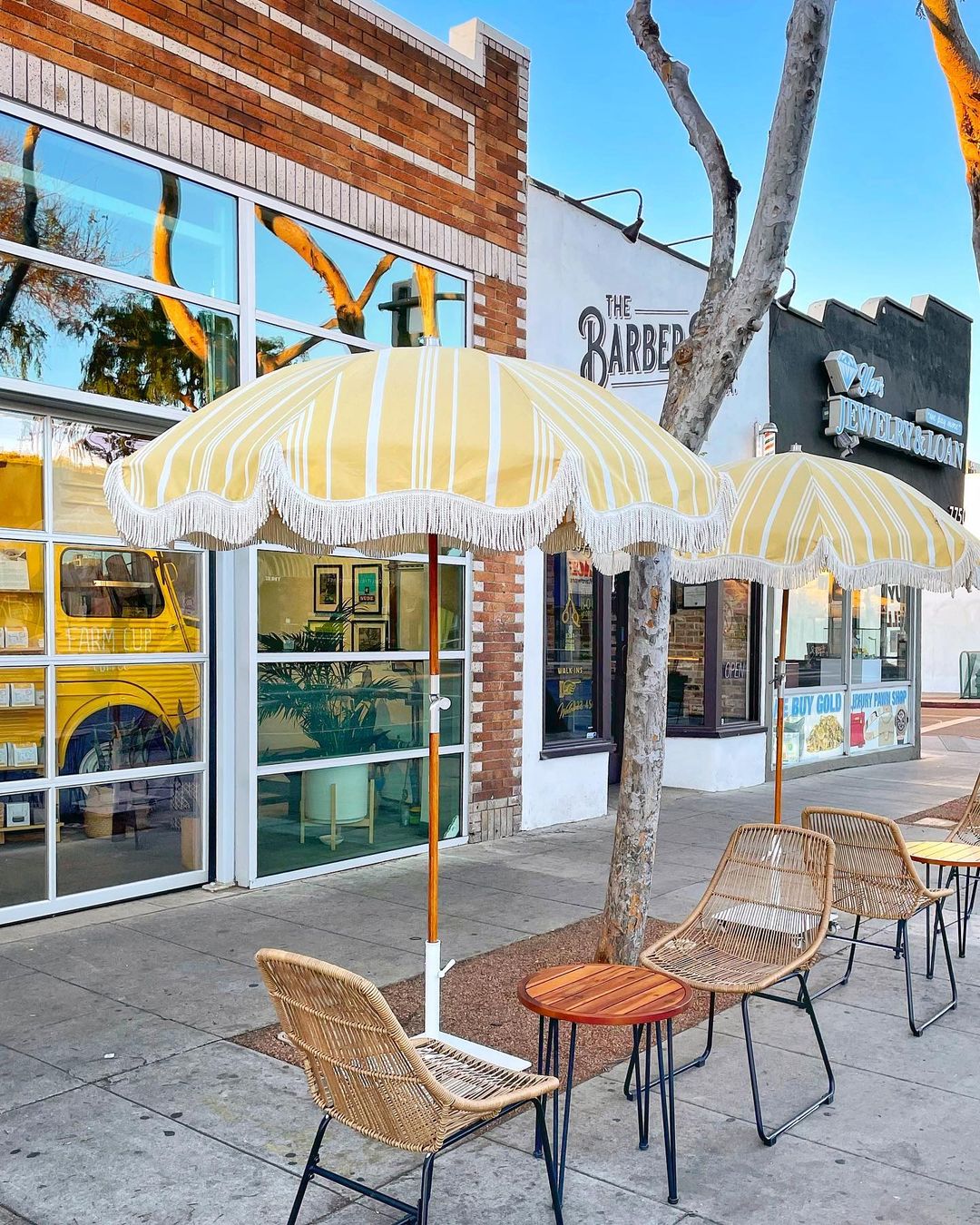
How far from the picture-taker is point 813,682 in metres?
13.3

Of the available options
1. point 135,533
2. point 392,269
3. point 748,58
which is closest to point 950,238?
point 748,58

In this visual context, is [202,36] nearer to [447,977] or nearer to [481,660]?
[481,660]

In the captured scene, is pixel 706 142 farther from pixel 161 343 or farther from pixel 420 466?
pixel 420 466

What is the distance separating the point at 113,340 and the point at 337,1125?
14.7ft

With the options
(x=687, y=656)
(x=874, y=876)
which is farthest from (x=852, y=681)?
(x=874, y=876)

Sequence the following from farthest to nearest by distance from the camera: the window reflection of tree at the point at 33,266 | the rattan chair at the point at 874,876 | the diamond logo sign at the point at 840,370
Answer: the diamond logo sign at the point at 840,370 < the window reflection of tree at the point at 33,266 < the rattan chair at the point at 874,876

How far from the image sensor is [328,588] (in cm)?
756

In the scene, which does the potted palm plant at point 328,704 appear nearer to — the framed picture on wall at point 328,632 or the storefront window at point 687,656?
the framed picture on wall at point 328,632

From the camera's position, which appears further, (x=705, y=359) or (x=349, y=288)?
(x=349, y=288)

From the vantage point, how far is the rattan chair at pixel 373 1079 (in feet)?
8.79

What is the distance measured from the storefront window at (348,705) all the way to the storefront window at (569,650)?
1418 mm

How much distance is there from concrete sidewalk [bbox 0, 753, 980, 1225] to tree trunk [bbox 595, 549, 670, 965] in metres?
0.61

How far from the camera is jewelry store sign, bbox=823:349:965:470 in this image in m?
13.3

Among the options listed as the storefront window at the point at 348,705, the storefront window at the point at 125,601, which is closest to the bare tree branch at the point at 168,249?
the storefront window at the point at 125,601
